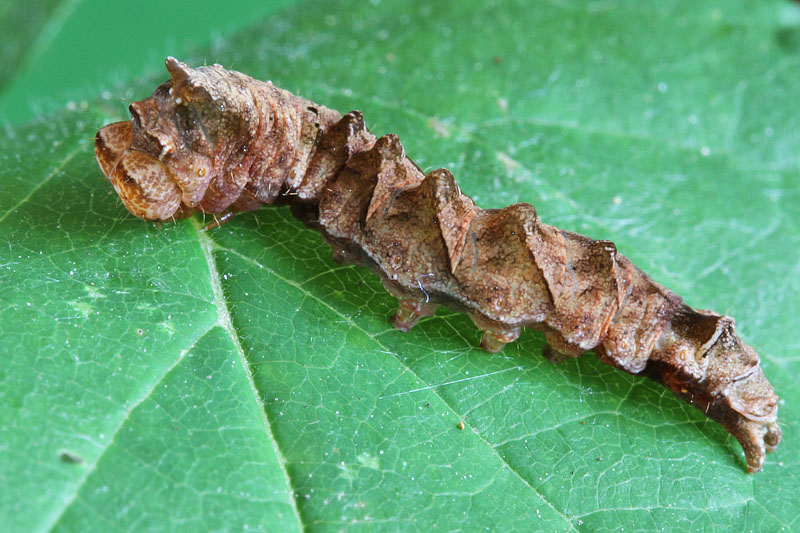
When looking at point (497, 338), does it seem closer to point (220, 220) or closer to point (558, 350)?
point (558, 350)

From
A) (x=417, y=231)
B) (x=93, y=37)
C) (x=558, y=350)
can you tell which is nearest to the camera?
(x=417, y=231)

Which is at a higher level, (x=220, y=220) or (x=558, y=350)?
(x=220, y=220)

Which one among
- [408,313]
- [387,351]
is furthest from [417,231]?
[387,351]

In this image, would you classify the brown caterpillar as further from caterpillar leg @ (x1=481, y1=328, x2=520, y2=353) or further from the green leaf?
the green leaf

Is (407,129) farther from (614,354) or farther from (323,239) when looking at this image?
(614,354)

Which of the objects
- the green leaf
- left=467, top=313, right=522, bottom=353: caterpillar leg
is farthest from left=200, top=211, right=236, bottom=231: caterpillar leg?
left=467, top=313, right=522, bottom=353: caterpillar leg

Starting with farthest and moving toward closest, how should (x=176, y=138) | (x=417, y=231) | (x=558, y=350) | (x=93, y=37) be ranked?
(x=93, y=37)
(x=558, y=350)
(x=417, y=231)
(x=176, y=138)

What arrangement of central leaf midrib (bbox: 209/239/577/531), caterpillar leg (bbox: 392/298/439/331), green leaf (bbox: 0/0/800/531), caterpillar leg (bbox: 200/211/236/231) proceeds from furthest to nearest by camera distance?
1. caterpillar leg (bbox: 200/211/236/231)
2. caterpillar leg (bbox: 392/298/439/331)
3. central leaf midrib (bbox: 209/239/577/531)
4. green leaf (bbox: 0/0/800/531)

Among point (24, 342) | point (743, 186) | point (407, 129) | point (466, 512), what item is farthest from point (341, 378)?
point (743, 186)
